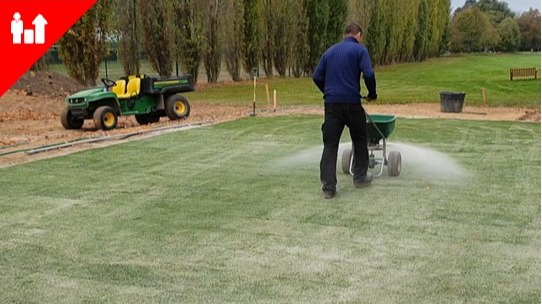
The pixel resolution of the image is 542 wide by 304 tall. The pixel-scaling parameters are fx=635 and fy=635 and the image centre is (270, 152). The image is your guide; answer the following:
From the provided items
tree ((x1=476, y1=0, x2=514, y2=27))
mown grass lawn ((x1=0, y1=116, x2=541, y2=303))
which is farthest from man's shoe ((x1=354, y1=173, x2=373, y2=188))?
tree ((x1=476, y1=0, x2=514, y2=27))

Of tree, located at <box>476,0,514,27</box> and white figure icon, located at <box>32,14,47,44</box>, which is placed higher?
tree, located at <box>476,0,514,27</box>

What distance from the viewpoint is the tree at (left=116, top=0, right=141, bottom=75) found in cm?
2573

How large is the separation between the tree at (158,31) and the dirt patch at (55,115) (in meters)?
6.47

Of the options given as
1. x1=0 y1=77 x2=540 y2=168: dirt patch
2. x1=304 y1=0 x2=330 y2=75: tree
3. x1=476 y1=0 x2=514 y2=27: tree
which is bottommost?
x1=0 y1=77 x2=540 y2=168: dirt patch

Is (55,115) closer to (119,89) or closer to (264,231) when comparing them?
(119,89)

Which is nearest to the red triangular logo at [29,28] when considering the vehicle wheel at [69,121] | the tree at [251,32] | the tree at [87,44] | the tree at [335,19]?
the tree at [87,44]

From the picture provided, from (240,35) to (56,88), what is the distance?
1212 cm

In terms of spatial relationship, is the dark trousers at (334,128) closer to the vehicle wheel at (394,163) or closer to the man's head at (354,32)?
the man's head at (354,32)

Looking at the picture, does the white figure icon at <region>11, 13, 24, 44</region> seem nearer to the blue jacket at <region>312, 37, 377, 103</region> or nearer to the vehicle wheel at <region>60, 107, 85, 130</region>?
the vehicle wheel at <region>60, 107, 85, 130</region>

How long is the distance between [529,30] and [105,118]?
77521 mm

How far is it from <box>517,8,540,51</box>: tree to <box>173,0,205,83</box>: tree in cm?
6001

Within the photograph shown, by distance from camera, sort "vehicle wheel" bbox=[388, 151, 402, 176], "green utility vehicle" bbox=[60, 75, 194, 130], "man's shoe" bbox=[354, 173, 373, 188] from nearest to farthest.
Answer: "man's shoe" bbox=[354, 173, 373, 188] → "vehicle wheel" bbox=[388, 151, 402, 176] → "green utility vehicle" bbox=[60, 75, 194, 130]

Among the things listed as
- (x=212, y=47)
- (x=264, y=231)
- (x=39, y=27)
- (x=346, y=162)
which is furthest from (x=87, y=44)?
(x=264, y=231)

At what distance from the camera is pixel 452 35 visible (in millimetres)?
75625
